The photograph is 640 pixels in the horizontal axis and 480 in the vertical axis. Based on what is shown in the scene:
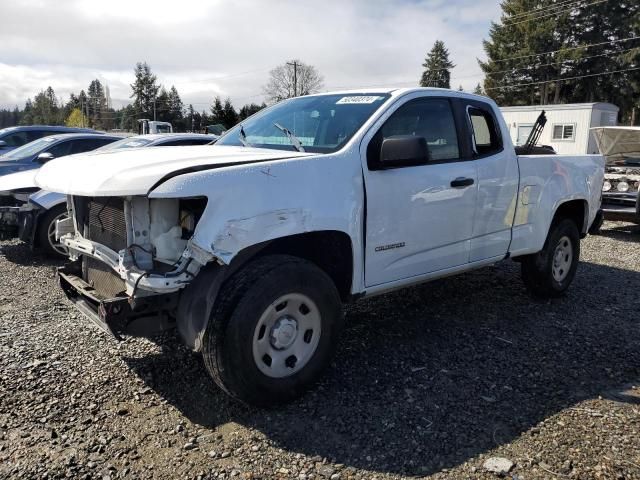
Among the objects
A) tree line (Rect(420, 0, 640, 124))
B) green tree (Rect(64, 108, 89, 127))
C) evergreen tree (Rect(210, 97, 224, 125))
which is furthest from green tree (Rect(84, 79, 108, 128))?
tree line (Rect(420, 0, 640, 124))

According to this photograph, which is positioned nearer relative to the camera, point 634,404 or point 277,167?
point 277,167

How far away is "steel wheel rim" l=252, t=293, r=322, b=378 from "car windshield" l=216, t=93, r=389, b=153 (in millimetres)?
1097

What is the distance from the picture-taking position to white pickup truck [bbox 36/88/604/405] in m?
3.03

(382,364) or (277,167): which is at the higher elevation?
(277,167)

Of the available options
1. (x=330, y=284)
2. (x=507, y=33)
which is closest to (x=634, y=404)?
(x=330, y=284)

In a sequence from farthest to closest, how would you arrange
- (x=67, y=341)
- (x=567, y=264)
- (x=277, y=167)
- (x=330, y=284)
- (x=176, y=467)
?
(x=567, y=264)
(x=67, y=341)
(x=330, y=284)
(x=277, y=167)
(x=176, y=467)

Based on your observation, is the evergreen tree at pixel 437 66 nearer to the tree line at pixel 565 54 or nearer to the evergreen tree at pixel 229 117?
the tree line at pixel 565 54

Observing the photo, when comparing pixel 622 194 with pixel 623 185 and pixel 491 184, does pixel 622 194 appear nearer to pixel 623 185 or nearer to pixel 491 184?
pixel 623 185

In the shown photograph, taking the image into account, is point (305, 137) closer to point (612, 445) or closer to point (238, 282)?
point (238, 282)

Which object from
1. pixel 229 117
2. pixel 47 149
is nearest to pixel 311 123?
pixel 47 149

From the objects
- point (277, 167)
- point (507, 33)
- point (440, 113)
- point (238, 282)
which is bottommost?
point (238, 282)

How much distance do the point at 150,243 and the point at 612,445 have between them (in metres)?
2.85

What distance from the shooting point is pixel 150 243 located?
3.12m

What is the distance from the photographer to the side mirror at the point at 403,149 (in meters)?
3.58
